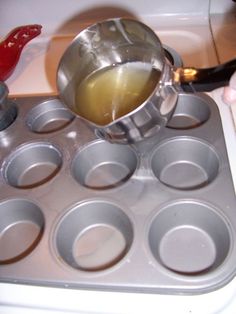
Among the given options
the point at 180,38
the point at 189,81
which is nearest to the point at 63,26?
the point at 180,38

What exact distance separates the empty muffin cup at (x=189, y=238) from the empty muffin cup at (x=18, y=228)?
0.65 ft

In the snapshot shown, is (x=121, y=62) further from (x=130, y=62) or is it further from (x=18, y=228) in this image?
(x=18, y=228)

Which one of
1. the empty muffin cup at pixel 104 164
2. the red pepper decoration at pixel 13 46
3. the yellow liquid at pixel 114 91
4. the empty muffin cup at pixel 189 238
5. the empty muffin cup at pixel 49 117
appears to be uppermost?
the red pepper decoration at pixel 13 46

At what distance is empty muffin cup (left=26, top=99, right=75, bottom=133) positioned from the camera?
80 cm

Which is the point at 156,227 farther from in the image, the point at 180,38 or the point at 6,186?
the point at 180,38

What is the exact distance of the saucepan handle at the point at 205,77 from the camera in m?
0.55

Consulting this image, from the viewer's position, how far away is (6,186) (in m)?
0.67

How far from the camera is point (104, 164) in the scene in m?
0.76

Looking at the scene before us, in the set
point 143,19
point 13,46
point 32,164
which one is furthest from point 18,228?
point 143,19

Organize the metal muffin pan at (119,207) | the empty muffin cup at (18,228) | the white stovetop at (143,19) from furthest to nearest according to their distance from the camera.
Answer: the white stovetop at (143,19) → the empty muffin cup at (18,228) → the metal muffin pan at (119,207)

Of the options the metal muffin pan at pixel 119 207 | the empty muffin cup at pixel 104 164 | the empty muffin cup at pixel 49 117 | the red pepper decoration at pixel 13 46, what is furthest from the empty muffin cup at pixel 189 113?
the red pepper decoration at pixel 13 46

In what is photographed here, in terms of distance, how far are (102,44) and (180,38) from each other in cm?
31

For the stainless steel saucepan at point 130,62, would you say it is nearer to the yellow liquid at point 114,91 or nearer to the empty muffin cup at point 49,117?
the yellow liquid at point 114,91

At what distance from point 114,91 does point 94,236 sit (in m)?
0.26
